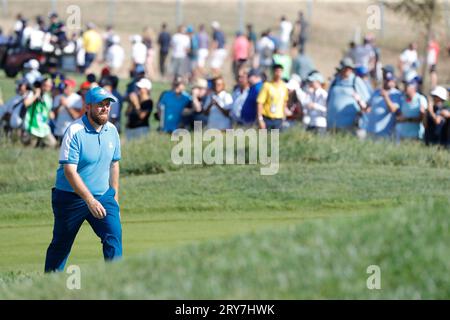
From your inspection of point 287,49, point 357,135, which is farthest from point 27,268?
point 287,49

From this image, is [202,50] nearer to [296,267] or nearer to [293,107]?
[293,107]

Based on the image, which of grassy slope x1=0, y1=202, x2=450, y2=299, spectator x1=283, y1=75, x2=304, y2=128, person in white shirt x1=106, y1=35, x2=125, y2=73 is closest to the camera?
grassy slope x1=0, y1=202, x2=450, y2=299

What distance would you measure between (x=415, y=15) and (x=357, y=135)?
41.0 feet

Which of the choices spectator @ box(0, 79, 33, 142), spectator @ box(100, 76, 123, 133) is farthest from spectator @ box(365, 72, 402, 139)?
spectator @ box(0, 79, 33, 142)

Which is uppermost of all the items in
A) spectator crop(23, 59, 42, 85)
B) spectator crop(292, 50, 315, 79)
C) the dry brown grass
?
the dry brown grass

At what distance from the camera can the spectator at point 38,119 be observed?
77.0 ft

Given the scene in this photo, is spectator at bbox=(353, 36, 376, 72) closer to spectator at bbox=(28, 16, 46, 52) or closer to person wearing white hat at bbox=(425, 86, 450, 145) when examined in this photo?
person wearing white hat at bbox=(425, 86, 450, 145)

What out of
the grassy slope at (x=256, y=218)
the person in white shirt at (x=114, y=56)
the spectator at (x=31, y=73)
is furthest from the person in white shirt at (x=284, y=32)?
the grassy slope at (x=256, y=218)

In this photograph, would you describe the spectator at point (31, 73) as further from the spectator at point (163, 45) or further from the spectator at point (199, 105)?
the spectator at point (163, 45)

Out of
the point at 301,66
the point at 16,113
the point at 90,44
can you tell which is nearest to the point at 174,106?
the point at 16,113

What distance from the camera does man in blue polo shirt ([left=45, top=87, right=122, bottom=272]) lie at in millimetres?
11211

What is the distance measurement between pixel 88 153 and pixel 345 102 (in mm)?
10577

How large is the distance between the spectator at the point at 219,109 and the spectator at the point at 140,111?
4.27 feet
